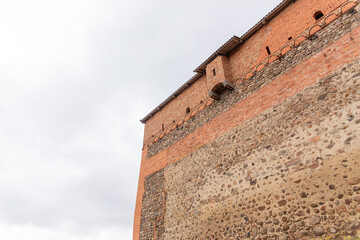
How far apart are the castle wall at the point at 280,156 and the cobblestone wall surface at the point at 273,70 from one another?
0.10 feet

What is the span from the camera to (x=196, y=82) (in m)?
10.3

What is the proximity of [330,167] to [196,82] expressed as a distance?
6612mm

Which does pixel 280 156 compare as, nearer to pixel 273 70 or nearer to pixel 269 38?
pixel 273 70

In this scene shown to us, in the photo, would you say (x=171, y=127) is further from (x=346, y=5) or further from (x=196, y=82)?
(x=346, y=5)

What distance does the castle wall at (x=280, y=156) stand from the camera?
15.4 feet

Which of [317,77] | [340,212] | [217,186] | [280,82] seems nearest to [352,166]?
[340,212]

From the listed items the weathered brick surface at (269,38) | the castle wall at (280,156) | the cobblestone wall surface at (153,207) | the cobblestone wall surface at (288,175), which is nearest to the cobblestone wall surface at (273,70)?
the castle wall at (280,156)

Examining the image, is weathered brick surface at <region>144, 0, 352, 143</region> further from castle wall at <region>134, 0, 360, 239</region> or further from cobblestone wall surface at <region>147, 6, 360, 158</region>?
cobblestone wall surface at <region>147, 6, 360, 158</region>

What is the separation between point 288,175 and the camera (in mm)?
5422

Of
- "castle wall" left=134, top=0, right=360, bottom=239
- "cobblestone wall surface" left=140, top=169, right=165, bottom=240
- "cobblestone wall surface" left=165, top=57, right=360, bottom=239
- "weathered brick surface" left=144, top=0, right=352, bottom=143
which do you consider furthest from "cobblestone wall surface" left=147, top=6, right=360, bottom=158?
"cobblestone wall surface" left=140, top=169, right=165, bottom=240

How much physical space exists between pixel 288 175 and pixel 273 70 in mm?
3398

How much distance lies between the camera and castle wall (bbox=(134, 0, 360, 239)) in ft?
15.4

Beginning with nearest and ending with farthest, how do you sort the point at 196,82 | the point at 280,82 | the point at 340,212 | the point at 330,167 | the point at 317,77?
the point at 340,212 < the point at 330,167 < the point at 317,77 < the point at 280,82 < the point at 196,82

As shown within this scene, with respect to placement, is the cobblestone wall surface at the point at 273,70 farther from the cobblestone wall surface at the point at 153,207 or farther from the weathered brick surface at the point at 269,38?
the cobblestone wall surface at the point at 153,207
